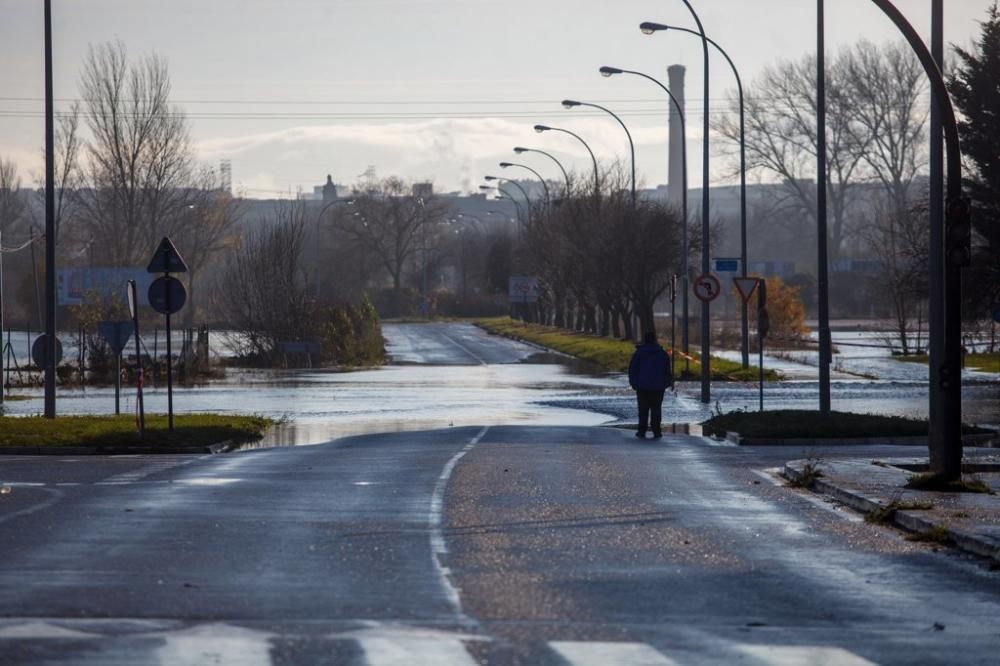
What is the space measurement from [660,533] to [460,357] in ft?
171

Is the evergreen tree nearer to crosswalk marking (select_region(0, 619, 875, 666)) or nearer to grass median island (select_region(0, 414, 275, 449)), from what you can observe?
grass median island (select_region(0, 414, 275, 449))

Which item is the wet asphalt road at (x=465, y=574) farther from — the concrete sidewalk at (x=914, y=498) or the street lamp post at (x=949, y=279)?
the street lamp post at (x=949, y=279)

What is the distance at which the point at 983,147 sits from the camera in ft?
158

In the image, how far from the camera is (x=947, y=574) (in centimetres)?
1136

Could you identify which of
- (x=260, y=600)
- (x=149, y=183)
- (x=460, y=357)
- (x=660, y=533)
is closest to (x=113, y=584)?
(x=260, y=600)

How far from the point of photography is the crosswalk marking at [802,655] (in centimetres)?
802

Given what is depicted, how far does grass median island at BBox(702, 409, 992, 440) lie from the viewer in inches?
1009

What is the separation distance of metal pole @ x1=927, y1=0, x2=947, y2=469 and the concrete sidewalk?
2.05ft

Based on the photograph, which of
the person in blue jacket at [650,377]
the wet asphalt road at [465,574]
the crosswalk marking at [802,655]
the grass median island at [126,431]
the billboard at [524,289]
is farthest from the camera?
the billboard at [524,289]

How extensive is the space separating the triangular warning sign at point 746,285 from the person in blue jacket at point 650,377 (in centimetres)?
694

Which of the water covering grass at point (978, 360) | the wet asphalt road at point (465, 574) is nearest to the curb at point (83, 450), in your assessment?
the wet asphalt road at point (465, 574)

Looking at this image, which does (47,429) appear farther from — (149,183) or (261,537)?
(149,183)

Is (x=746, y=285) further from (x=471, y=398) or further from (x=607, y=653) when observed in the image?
(x=607, y=653)

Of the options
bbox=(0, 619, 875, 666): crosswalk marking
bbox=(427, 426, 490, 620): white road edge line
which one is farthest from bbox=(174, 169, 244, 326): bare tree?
bbox=(0, 619, 875, 666): crosswalk marking
